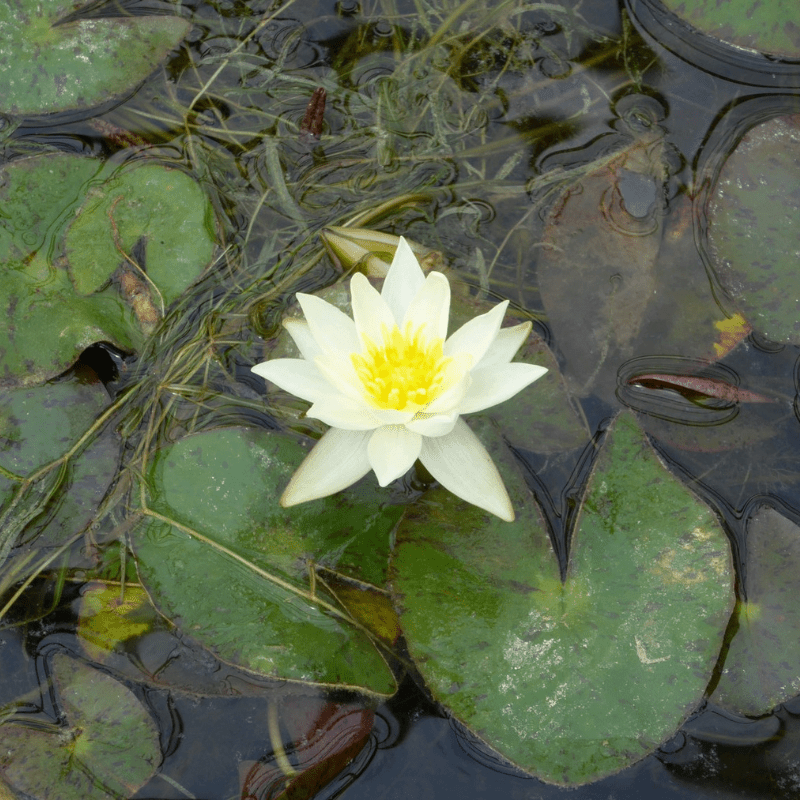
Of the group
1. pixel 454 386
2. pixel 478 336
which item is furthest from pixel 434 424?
pixel 478 336

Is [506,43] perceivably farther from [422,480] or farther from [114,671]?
[114,671]

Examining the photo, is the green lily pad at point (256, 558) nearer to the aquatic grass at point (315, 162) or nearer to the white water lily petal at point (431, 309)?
the aquatic grass at point (315, 162)

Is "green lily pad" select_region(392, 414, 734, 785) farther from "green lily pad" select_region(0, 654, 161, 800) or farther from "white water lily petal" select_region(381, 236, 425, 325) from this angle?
"green lily pad" select_region(0, 654, 161, 800)

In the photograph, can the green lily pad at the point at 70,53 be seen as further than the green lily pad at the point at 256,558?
Yes

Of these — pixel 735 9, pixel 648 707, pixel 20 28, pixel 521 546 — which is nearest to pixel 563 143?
pixel 735 9

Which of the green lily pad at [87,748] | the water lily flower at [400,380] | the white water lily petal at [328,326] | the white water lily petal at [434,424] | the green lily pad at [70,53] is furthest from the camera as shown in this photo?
the green lily pad at [70,53]

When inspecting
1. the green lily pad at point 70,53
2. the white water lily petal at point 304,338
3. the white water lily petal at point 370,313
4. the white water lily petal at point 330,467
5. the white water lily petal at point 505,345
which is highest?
the green lily pad at point 70,53

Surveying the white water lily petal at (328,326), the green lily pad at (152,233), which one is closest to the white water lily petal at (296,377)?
the white water lily petal at (328,326)

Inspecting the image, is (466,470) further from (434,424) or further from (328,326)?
(328,326)
